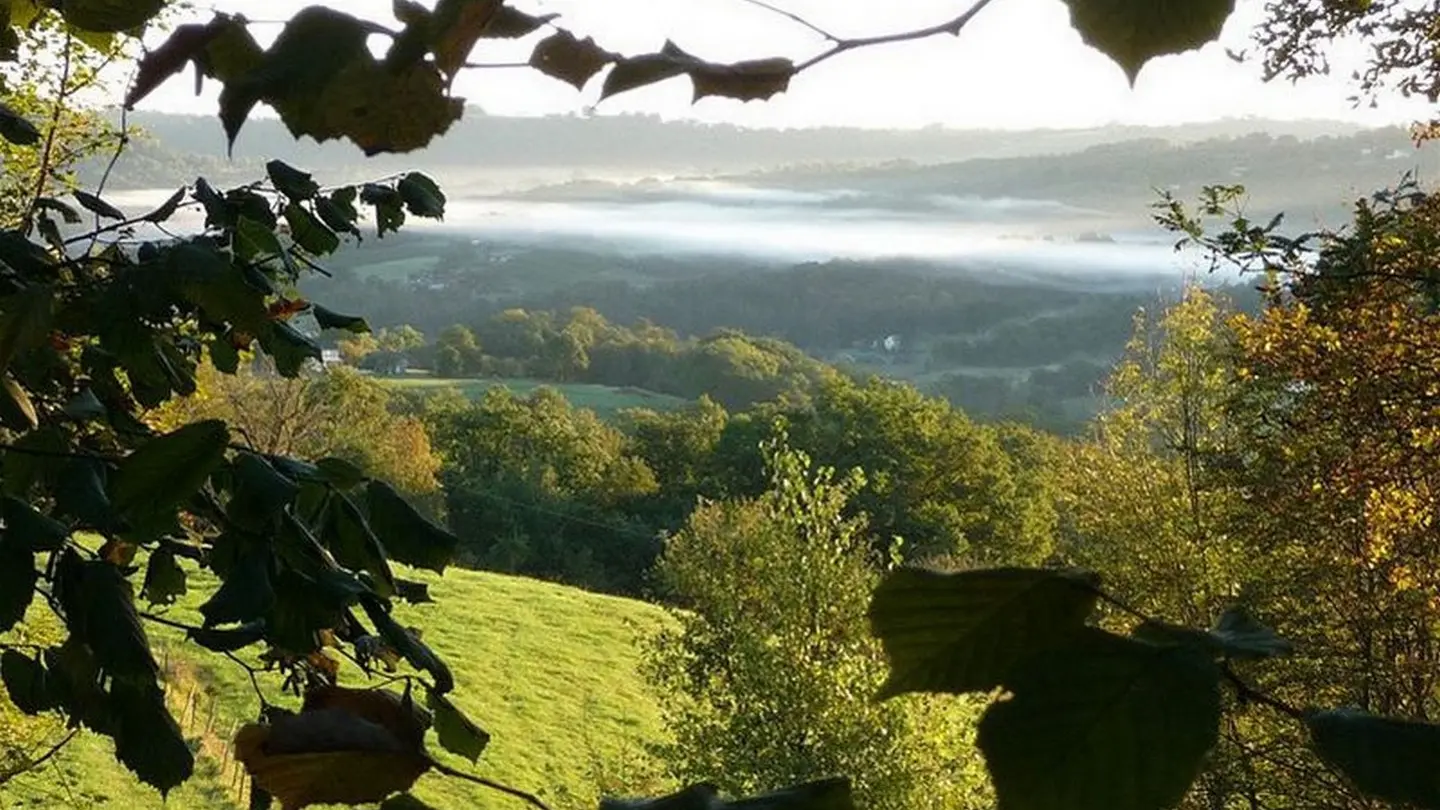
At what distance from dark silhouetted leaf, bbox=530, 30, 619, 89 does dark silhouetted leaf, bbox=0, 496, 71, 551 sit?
0.71 metres

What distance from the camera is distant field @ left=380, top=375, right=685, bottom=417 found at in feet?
165

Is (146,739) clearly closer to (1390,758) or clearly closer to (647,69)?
(647,69)

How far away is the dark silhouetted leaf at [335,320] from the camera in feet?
4.90

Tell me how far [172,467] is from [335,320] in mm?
758

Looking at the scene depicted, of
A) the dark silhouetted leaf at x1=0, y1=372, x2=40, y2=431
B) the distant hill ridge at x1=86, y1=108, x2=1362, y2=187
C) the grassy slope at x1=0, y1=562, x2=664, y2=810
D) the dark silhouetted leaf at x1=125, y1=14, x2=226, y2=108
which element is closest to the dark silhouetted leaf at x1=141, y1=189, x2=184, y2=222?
the dark silhouetted leaf at x1=0, y1=372, x2=40, y2=431

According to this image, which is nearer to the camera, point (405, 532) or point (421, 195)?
point (405, 532)

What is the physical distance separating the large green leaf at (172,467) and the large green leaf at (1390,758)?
0.70 meters

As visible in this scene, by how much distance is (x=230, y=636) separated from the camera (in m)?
1.06

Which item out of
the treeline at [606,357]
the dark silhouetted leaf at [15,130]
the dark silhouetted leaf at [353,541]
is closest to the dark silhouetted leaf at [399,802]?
the dark silhouetted leaf at [353,541]

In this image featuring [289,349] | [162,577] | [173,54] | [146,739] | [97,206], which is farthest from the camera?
[97,206]

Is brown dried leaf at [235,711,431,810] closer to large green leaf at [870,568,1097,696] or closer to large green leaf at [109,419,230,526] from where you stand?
large green leaf at [870,568,1097,696]

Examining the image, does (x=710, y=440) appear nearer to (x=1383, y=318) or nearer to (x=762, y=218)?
(x=1383, y=318)

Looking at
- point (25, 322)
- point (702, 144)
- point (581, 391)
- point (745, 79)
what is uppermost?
point (702, 144)

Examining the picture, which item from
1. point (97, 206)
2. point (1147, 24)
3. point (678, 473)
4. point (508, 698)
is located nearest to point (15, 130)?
point (97, 206)
